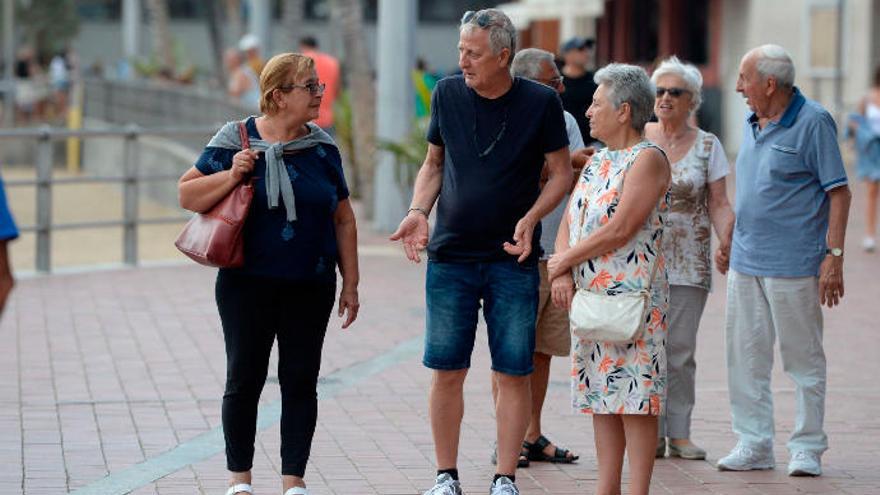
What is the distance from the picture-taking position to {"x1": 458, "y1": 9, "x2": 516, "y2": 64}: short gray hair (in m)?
6.36

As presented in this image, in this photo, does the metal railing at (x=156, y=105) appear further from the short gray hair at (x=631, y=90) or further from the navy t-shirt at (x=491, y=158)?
the short gray hair at (x=631, y=90)

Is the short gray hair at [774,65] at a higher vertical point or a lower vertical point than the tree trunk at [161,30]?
lower

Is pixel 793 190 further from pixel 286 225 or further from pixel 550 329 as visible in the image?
pixel 286 225

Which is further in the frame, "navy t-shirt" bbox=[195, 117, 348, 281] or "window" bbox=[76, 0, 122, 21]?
"window" bbox=[76, 0, 122, 21]

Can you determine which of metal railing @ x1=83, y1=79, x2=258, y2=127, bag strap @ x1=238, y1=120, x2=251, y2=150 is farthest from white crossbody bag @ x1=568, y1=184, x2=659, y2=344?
metal railing @ x1=83, y1=79, x2=258, y2=127

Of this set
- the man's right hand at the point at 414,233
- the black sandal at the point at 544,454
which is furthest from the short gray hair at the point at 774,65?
the black sandal at the point at 544,454

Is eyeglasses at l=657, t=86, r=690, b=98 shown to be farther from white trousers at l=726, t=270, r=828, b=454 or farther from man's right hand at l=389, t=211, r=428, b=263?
man's right hand at l=389, t=211, r=428, b=263

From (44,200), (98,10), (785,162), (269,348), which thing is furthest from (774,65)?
(98,10)

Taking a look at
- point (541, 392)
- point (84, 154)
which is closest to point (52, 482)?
point (541, 392)

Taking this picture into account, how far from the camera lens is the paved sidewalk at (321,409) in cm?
711

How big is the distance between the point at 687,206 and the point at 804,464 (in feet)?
3.72

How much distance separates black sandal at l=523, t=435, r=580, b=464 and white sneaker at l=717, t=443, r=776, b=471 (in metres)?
0.62

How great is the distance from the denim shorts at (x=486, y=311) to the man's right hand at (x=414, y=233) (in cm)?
13

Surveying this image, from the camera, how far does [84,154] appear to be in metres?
32.9
